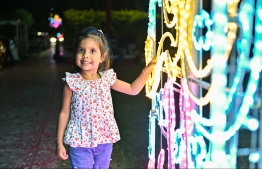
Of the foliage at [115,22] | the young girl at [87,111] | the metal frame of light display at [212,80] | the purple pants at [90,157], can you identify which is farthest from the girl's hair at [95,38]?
the foliage at [115,22]

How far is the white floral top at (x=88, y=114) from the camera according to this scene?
288cm

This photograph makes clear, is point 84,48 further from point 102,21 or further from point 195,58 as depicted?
point 102,21

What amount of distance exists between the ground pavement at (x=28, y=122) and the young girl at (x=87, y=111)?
2.00 m

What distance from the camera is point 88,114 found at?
2.89m

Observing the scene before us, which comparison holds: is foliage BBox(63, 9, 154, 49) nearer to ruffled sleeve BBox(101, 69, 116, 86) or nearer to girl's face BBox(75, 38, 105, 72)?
ruffled sleeve BBox(101, 69, 116, 86)

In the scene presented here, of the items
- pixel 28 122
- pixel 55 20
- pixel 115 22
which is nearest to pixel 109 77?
pixel 28 122

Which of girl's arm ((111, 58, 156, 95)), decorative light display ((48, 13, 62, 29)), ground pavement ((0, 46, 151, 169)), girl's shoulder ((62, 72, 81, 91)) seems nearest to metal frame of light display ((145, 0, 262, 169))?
girl's arm ((111, 58, 156, 95))

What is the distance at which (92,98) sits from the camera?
9.52ft

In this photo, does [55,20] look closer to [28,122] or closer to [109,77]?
[28,122]

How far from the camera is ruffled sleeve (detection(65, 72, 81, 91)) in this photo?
2.90 m

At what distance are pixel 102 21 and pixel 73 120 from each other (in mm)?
22431

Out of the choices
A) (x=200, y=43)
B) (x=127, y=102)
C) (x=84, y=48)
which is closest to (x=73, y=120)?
(x=84, y=48)

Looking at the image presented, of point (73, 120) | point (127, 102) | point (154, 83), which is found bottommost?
point (127, 102)

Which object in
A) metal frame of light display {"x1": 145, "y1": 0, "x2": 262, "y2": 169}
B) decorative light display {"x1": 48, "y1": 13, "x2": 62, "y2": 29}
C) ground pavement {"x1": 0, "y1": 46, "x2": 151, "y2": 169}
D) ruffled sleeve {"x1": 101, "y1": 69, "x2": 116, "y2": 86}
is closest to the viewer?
metal frame of light display {"x1": 145, "y1": 0, "x2": 262, "y2": 169}
